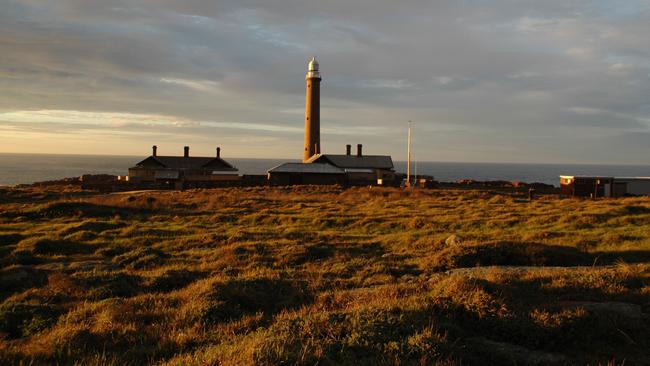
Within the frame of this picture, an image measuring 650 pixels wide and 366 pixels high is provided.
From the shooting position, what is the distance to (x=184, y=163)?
57.0m

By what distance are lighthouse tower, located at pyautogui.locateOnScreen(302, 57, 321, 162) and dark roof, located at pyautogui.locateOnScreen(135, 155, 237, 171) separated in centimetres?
1121

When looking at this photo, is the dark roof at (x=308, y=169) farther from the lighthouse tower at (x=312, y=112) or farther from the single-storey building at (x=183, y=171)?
the lighthouse tower at (x=312, y=112)

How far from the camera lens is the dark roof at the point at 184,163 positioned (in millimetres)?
56031

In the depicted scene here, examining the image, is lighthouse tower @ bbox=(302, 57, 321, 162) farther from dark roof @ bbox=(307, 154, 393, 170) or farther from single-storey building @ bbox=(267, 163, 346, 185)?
single-storey building @ bbox=(267, 163, 346, 185)

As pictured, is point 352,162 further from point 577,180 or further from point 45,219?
point 45,219

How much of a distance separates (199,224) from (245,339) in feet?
53.0

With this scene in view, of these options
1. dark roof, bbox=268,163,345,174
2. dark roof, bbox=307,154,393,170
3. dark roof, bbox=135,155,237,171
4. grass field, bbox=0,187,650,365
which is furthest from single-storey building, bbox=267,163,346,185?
grass field, bbox=0,187,650,365

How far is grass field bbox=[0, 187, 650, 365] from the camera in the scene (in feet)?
17.5

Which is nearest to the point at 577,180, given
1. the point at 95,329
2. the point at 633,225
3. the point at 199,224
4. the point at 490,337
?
the point at 633,225

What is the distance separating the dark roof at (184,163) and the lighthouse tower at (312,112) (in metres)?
11.2

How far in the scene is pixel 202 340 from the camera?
19.1 ft

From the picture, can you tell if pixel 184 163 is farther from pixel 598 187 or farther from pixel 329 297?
pixel 329 297

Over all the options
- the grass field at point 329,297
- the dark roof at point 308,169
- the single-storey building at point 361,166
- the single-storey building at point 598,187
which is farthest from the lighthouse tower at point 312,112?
the grass field at point 329,297

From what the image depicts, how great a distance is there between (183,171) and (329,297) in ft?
164
